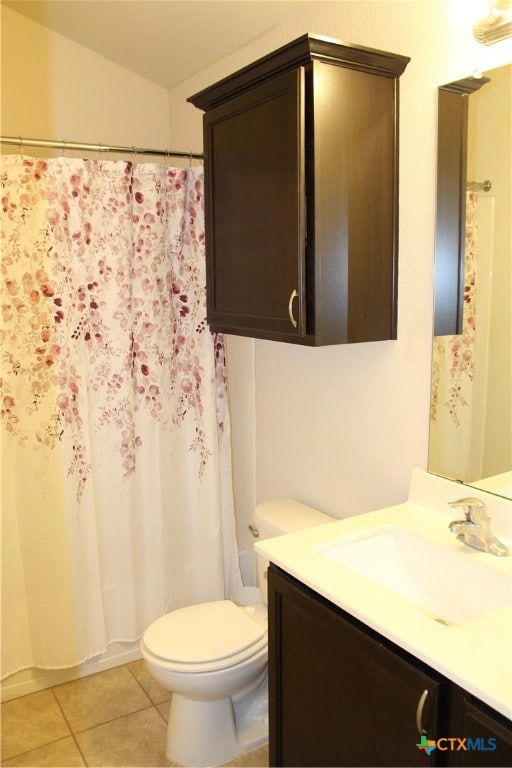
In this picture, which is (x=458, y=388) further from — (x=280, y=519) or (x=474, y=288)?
(x=280, y=519)

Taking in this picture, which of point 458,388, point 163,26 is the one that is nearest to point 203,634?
point 458,388

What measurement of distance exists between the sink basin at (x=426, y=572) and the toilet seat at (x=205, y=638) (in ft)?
1.87

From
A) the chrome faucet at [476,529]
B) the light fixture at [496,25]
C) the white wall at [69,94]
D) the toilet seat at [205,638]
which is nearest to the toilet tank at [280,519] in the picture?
the toilet seat at [205,638]

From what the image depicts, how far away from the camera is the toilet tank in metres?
1.99

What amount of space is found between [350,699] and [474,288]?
0.98 metres

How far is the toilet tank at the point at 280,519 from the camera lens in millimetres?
1989

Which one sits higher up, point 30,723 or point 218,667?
point 218,667

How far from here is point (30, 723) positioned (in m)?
2.19

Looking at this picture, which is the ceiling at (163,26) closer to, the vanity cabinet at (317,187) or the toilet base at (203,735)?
the vanity cabinet at (317,187)

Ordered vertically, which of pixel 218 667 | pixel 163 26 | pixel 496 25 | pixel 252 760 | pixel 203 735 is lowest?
pixel 252 760

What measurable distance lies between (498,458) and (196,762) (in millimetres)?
1344

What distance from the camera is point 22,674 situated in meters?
2.35

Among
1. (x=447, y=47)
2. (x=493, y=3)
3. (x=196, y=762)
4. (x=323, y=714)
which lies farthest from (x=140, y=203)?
(x=196, y=762)

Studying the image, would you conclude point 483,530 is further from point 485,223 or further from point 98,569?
point 98,569
